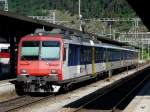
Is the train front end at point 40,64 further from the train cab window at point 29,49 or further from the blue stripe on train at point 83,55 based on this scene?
the blue stripe on train at point 83,55

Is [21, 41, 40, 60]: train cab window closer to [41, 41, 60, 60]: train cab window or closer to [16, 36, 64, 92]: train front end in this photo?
[16, 36, 64, 92]: train front end

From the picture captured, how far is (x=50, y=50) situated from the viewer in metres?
22.4

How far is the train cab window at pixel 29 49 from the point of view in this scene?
22391mm

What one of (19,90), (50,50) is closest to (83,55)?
(50,50)

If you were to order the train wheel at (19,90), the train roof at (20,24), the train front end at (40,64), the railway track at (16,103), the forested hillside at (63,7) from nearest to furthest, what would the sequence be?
the railway track at (16,103) < the train front end at (40,64) < the train wheel at (19,90) < the train roof at (20,24) < the forested hillside at (63,7)

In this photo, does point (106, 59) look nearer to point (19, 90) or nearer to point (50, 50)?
point (19, 90)

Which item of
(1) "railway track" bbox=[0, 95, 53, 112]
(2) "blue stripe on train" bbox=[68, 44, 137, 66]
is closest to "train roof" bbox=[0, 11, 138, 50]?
(2) "blue stripe on train" bbox=[68, 44, 137, 66]

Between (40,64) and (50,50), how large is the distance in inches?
33.5

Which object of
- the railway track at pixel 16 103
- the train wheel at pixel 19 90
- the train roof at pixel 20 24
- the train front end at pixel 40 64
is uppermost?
the train roof at pixel 20 24

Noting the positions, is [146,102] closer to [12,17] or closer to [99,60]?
[12,17]

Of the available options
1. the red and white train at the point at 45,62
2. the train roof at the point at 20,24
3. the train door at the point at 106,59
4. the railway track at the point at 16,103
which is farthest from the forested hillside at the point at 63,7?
the railway track at the point at 16,103

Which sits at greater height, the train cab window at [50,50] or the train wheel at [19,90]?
the train cab window at [50,50]

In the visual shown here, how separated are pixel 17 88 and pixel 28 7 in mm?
112374

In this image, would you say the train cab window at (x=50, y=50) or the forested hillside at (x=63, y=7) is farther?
the forested hillside at (x=63, y=7)
